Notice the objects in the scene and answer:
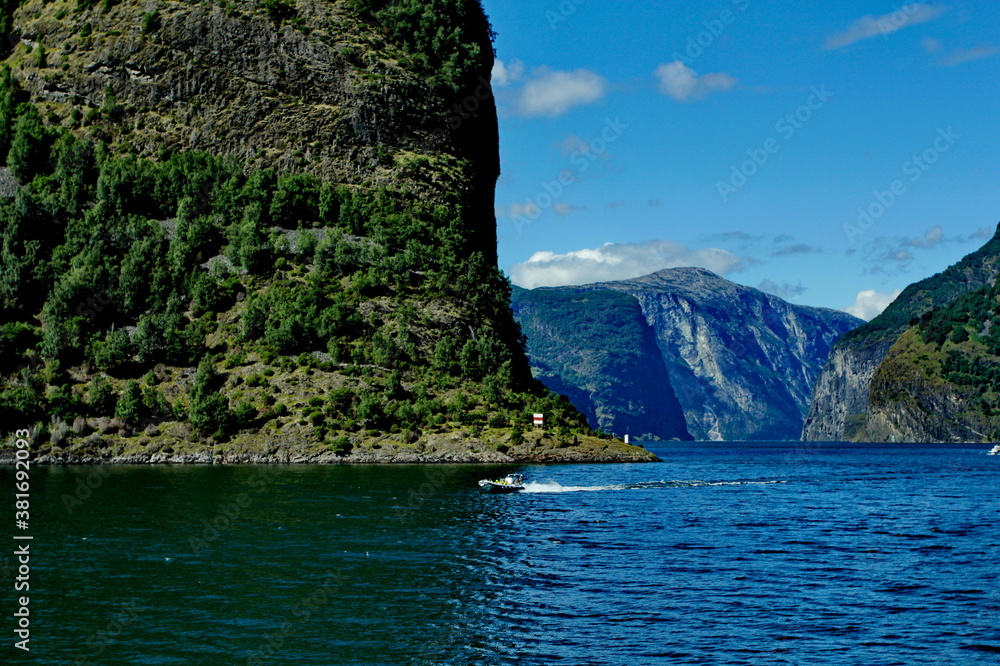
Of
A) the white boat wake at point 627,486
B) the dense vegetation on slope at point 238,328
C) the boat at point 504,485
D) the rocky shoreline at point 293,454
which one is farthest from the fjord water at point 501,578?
the dense vegetation on slope at point 238,328

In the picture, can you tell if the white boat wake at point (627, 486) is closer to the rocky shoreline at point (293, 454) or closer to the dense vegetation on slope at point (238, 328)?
the rocky shoreline at point (293, 454)

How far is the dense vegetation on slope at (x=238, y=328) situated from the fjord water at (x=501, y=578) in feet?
182

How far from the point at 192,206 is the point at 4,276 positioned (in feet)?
127

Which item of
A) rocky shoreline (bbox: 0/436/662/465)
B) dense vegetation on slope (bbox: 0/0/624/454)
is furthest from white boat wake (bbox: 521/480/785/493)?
dense vegetation on slope (bbox: 0/0/624/454)

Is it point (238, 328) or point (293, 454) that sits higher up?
point (238, 328)

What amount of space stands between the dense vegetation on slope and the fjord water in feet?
182

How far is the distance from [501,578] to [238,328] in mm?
130412

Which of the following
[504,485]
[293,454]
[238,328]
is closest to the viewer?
[504,485]

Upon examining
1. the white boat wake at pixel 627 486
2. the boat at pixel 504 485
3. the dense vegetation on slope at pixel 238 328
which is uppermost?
the dense vegetation on slope at pixel 238 328

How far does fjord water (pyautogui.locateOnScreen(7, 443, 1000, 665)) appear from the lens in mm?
39781

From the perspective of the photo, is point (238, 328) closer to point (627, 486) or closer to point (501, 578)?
point (627, 486)

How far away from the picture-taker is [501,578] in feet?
177

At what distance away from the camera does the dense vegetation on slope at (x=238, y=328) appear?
6117 inches

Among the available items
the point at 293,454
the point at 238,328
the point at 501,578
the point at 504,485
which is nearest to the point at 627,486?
the point at 504,485
